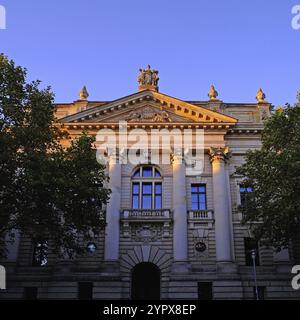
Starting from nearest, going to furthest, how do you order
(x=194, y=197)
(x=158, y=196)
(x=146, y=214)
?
(x=146, y=214) → (x=194, y=197) → (x=158, y=196)

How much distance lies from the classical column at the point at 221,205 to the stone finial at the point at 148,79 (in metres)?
8.24

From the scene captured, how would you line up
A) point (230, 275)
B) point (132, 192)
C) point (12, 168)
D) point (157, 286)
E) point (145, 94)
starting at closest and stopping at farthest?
1. point (12, 168)
2. point (230, 275)
3. point (157, 286)
4. point (132, 192)
5. point (145, 94)

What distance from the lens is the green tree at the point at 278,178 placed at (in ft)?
68.0

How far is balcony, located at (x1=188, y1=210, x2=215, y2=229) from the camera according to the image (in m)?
28.7

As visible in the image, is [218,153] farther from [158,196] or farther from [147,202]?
[147,202]

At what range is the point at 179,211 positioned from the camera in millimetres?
28516

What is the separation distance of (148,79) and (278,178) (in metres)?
17.1

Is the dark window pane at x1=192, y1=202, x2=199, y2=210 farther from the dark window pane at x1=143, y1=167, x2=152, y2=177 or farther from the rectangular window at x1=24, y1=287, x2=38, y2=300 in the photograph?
the rectangular window at x1=24, y1=287, x2=38, y2=300

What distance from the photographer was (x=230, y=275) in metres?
26.3

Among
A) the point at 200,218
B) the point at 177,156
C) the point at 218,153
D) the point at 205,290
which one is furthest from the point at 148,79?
the point at 205,290

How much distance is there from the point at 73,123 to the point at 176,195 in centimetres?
1020

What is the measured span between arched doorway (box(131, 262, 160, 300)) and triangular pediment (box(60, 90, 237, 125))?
454 inches
